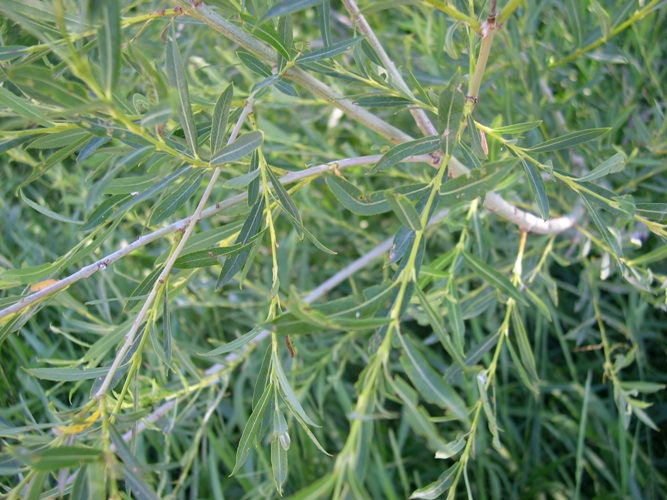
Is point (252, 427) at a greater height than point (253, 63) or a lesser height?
lesser

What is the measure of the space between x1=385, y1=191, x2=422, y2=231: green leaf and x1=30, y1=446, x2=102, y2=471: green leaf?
0.31m

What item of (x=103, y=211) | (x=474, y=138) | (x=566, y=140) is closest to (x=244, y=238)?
(x=103, y=211)

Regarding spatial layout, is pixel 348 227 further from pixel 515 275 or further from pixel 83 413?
pixel 83 413

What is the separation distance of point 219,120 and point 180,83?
7cm

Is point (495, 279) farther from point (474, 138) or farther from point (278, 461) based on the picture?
point (278, 461)

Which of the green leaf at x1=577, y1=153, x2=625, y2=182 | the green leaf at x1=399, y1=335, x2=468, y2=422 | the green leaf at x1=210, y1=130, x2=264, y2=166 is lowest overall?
the green leaf at x1=577, y1=153, x2=625, y2=182

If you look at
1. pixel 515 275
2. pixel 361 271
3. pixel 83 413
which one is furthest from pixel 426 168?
pixel 83 413

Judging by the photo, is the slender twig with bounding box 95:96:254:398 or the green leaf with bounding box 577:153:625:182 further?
the green leaf with bounding box 577:153:625:182

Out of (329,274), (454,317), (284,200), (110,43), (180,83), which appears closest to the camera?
(110,43)

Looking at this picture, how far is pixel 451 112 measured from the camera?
568 millimetres

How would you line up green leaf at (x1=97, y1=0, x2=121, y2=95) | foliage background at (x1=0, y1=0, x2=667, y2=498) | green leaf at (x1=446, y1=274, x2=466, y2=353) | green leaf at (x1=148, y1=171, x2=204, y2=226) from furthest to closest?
green leaf at (x1=446, y1=274, x2=466, y2=353) → green leaf at (x1=148, y1=171, x2=204, y2=226) → foliage background at (x1=0, y1=0, x2=667, y2=498) → green leaf at (x1=97, y1=0, x2=121, y2=95)

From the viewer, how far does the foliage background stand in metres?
0.53

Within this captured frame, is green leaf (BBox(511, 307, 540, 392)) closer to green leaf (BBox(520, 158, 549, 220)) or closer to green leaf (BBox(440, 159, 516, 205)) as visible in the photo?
green leaf (BBox(520, 158, 549, 220))

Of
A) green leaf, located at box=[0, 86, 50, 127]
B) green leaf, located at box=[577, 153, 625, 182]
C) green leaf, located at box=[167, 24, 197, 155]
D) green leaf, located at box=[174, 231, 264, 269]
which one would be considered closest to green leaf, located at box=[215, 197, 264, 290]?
green leaf, located at box=[174, 231, 264, 269]
